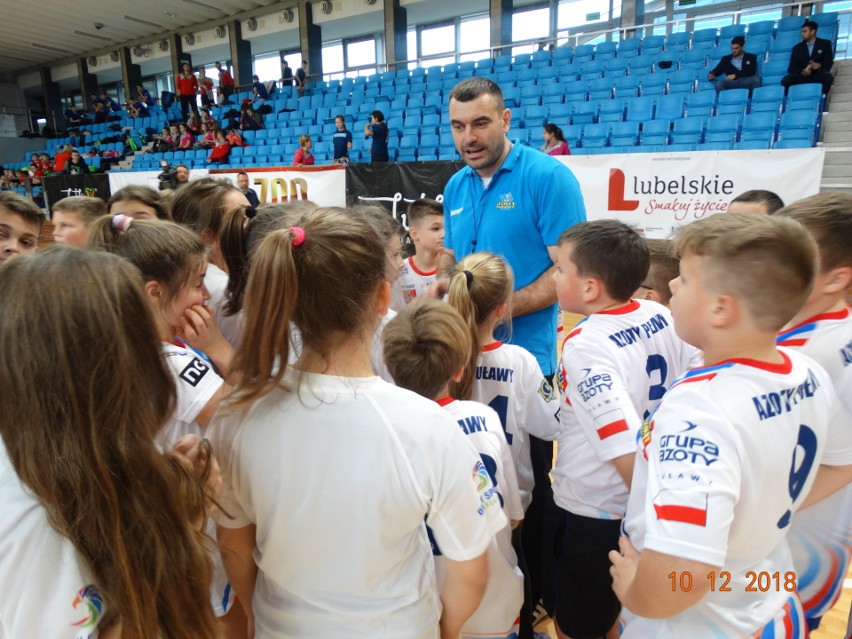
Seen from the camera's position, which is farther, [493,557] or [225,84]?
[225,84]

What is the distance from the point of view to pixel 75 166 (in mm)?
12906

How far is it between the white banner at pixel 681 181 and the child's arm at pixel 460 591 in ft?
16.2

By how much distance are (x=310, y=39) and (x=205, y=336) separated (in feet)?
51.3

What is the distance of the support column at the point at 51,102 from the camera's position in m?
19.7

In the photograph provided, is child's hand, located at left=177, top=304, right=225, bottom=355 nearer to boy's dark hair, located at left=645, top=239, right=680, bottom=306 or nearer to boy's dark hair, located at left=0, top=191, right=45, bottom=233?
boy's dark hair, located at left=0, top=191, right=45, bottom=233

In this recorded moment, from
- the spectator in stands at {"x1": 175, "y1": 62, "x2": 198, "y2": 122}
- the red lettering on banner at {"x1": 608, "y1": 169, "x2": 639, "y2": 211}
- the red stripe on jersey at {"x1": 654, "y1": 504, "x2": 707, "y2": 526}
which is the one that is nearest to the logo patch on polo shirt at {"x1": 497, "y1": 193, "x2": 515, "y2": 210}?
the red stripe on jersey at {"x1": 654, "y1": 504, "x2": 707, "y2": 526}

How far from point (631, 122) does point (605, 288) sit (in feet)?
23.6

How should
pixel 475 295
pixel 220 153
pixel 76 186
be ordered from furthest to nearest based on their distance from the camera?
1. pixel 220 153
2. pixel 76 186
3. pixel 475 295

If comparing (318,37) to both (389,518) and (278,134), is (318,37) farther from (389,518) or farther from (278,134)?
(389,518)

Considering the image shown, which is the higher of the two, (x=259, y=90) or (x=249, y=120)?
(x=259, y=90)

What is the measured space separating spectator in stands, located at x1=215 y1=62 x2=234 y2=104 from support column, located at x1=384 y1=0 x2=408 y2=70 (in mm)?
4739

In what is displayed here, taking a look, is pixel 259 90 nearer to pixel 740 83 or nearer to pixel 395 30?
pixel 395 30

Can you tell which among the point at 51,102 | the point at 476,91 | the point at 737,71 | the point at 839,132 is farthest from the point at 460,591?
the point at 51,102

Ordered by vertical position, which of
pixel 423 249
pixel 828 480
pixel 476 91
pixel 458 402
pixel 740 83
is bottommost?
pixel 828 480
